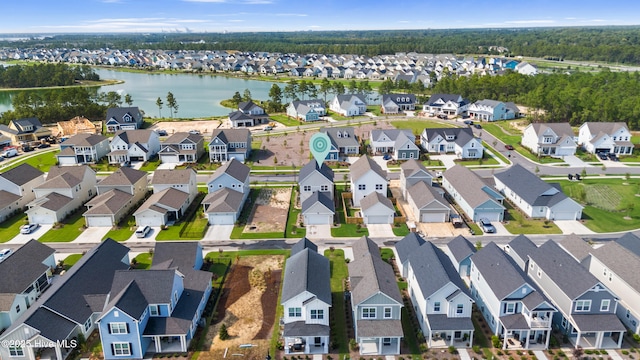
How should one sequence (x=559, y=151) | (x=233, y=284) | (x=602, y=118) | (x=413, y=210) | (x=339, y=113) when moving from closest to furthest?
(x=233, y=284) < (x=413, y=210) < (x=559, y=151) < (x=602, y=118) < (x=339, y=113)

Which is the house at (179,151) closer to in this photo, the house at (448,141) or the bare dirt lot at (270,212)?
the bare dirt lot at (270,212)

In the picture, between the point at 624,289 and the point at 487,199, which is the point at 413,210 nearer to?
the point at 487,199

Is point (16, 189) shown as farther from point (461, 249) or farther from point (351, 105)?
point (351, 105)

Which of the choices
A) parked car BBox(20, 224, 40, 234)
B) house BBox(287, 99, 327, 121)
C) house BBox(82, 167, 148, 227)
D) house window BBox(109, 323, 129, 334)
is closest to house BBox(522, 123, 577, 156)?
house BBox(287, 99, 327, 121)

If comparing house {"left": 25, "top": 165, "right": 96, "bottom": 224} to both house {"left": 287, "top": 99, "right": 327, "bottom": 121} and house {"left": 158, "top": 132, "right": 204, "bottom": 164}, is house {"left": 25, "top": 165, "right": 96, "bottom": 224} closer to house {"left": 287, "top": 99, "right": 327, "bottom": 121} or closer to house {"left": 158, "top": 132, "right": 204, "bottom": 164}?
house {"left": 158, "top": 132, "right": 204, "bottom": 164}

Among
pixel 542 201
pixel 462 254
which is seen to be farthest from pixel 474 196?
pixel 462 254

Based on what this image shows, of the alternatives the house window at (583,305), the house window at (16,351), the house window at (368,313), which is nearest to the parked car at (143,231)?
the house window at (16,351)

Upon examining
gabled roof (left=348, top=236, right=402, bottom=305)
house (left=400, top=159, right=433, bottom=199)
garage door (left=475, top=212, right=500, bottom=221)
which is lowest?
garage door (left=475, top=212, right=500, bottom=221)

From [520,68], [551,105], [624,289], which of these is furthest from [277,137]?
[520,68]
